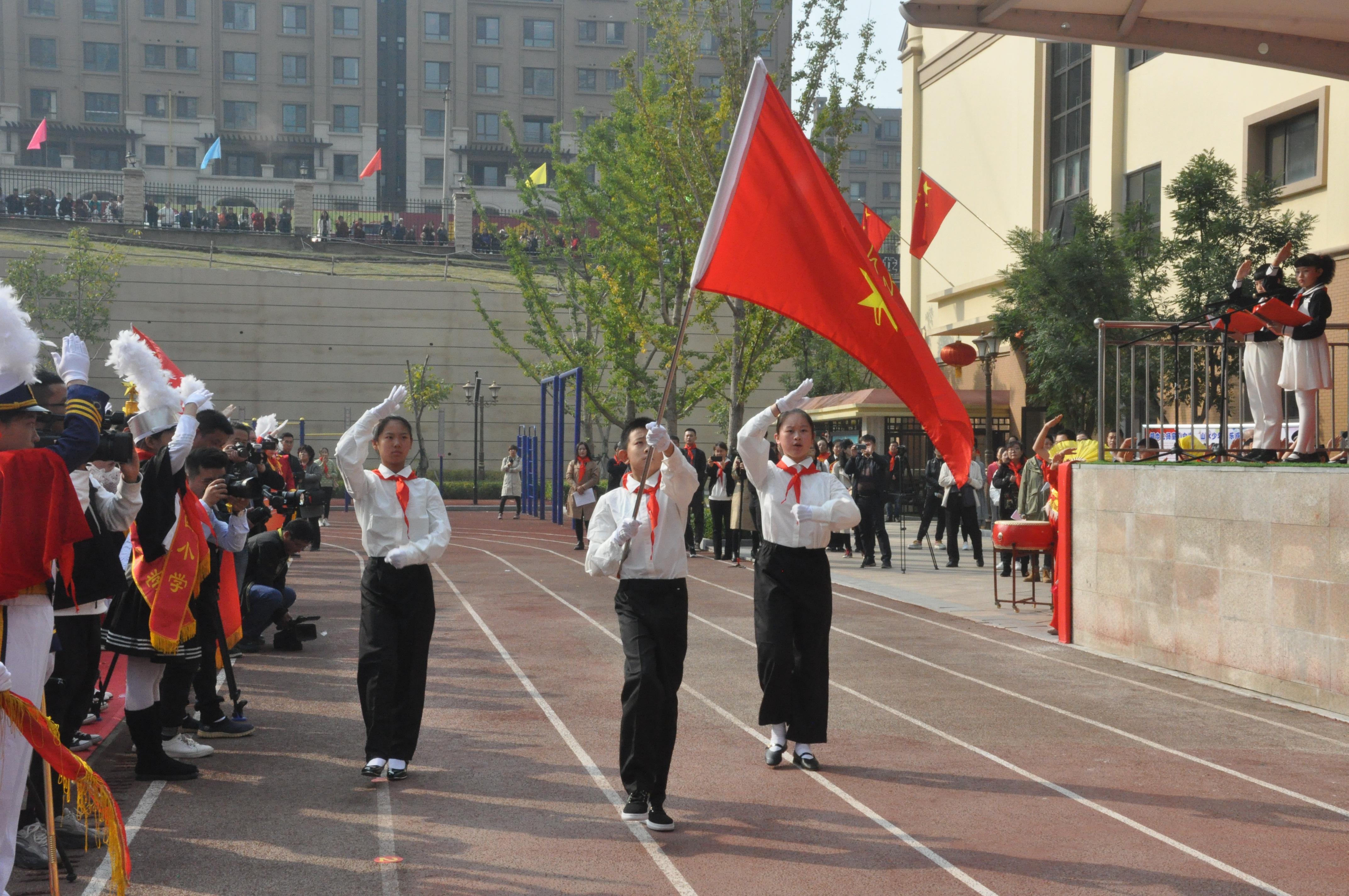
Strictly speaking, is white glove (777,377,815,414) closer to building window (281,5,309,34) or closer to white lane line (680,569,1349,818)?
white lane line (680,569,1349,818)

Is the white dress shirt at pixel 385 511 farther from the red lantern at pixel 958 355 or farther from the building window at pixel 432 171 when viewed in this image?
the building window at pixel 432 171

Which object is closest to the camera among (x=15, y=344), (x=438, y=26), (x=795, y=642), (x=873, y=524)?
(x=15, y=344)

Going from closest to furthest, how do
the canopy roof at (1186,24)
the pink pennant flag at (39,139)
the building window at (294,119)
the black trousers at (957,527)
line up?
the canopy roof at (1186,24) < the black trousers at (957,527) < the pink pennant flag at (39,139) < the building window at (294,119)

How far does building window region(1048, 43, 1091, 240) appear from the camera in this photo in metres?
29.5

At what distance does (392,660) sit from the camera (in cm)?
650

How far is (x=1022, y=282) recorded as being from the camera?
24.7m

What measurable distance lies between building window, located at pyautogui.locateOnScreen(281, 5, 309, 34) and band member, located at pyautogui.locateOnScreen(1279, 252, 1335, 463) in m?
68.6

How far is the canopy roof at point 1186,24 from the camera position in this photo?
10.2m

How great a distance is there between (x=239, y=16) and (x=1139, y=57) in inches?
2194

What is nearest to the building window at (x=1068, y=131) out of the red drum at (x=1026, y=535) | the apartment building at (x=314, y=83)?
the red drum at (x=1026, y=535)

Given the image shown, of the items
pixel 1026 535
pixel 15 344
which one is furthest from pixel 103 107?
pixel 15 344

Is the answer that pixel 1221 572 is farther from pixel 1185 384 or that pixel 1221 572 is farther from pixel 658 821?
pixel 658 821

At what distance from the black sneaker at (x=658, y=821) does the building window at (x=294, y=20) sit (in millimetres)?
71754

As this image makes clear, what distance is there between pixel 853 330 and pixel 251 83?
70.2m
